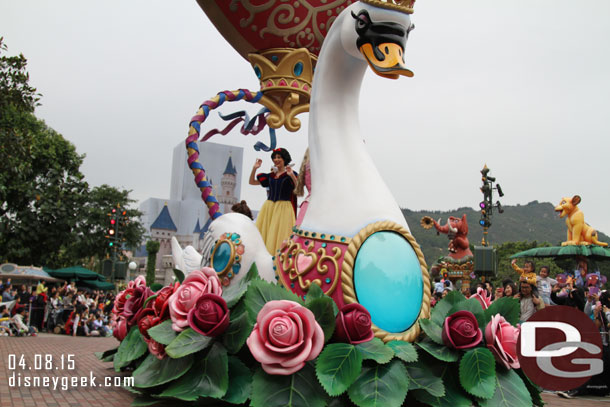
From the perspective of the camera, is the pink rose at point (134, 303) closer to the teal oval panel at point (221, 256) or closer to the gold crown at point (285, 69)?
the teal oval panel at point (221, 256)

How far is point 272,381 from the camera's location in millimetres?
2438

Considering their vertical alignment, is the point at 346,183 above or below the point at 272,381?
above

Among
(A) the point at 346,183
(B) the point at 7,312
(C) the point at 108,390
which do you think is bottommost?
(B) the point at 7,312

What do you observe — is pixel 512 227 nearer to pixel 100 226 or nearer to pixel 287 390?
pixel 100 226

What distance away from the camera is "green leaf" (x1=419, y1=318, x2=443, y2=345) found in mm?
2819

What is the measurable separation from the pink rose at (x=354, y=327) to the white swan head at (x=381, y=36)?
158 centimetres

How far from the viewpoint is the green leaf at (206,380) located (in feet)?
8.34

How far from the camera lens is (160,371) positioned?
289 cm

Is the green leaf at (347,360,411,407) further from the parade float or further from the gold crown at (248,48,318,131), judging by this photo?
the gold crown at (248,48,318,131)

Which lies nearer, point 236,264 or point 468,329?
point 468,329

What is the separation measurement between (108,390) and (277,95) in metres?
3.06

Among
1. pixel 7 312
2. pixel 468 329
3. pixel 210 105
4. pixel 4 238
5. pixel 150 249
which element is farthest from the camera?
pixel 150 249

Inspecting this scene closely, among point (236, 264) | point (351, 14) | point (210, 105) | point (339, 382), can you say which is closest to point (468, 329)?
point (339, 382)

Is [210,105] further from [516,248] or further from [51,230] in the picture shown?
[516,248]
